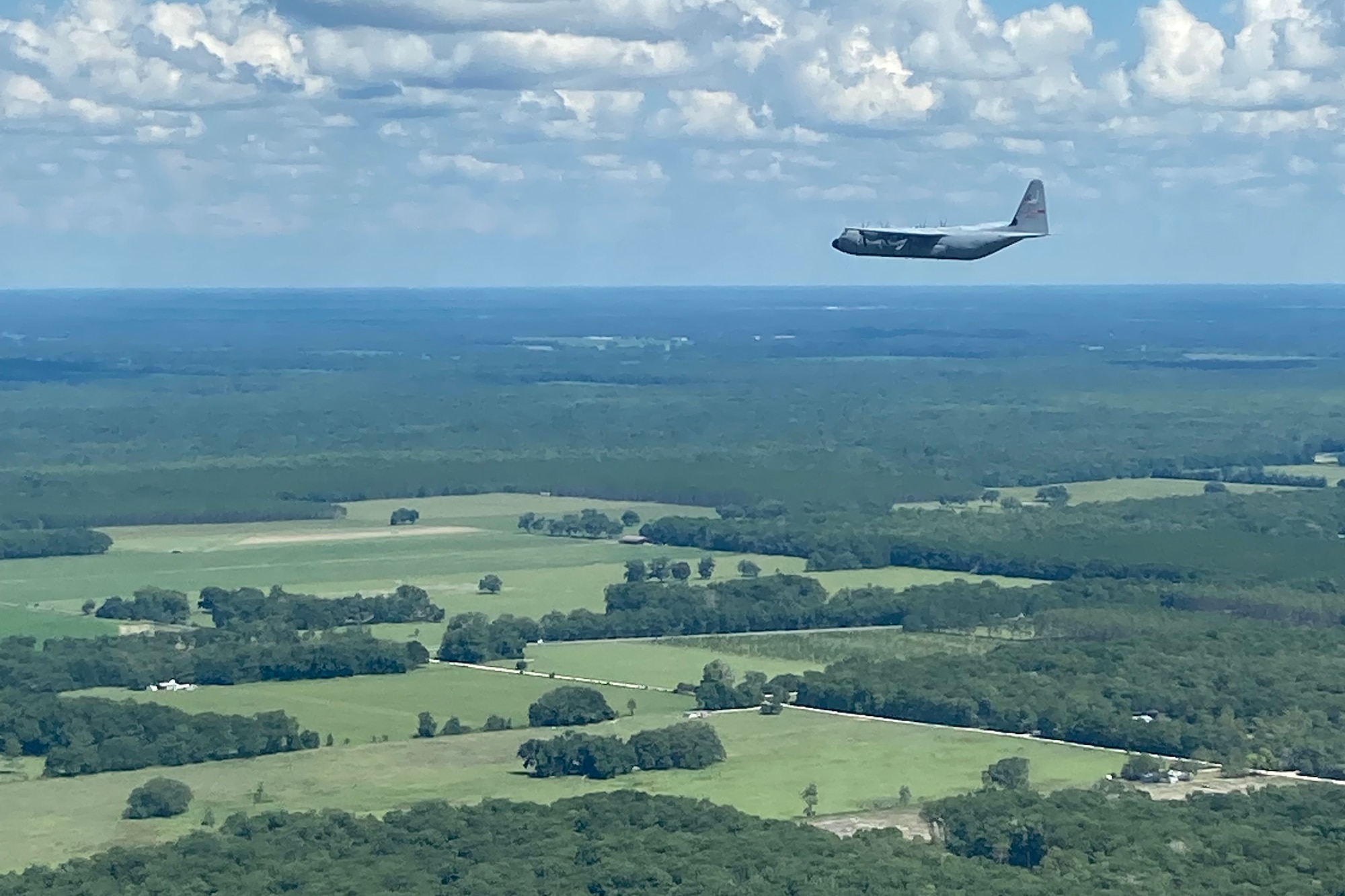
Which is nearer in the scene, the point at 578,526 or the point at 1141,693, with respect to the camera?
the point at 1141,693

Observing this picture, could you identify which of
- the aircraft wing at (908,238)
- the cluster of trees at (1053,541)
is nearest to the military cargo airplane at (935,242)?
the aircraft wing at (908,238)

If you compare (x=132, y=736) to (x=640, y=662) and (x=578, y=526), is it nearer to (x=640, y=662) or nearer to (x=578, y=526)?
(x=640, y=662)

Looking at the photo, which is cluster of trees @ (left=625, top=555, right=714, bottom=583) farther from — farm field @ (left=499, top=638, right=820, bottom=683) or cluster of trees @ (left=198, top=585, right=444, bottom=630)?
farm field @ (left=499, top=638, right=820, bottom=683)

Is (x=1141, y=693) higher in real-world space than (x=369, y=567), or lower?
higher

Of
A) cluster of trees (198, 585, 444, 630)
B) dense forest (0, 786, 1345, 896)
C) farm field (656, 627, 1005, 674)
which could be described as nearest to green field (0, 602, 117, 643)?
cluster of trees (198, 585, 444, 630)

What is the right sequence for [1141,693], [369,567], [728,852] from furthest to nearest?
[369,567] → [1141,693] → [728,852]

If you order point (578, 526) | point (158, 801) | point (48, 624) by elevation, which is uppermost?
point (158, 801)

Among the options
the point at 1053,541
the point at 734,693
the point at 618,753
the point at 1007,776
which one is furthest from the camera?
the point at 1053,541

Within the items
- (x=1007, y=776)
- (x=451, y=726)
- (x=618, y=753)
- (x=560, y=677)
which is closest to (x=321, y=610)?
(x=560, y=677)

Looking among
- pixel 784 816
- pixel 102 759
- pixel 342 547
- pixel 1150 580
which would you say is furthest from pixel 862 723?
pixel 342 547
